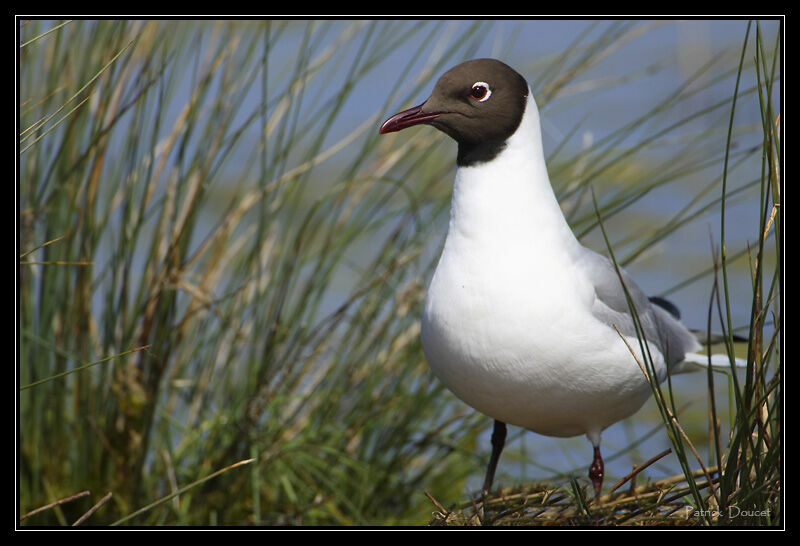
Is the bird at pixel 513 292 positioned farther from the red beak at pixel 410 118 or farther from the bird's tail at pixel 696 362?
the bird's tail at pixel 696 362

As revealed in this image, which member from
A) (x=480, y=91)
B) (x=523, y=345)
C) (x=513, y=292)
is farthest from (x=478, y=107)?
(x=523, y=345)

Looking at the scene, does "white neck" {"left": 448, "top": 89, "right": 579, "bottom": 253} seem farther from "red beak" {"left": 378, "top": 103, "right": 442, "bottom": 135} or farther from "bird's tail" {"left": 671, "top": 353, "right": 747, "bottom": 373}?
"bird's tail" {"left": 671, "top": 353, "right": 747, "bottom": 373}

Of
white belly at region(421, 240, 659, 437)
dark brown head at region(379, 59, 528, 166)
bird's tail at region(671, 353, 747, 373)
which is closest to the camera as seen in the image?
white belly at region(421, 240, 659, 437)

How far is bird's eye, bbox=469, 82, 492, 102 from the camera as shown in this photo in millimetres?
1992

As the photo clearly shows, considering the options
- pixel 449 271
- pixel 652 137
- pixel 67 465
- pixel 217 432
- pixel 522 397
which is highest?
pixel 652 137

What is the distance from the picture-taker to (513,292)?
1891 mm

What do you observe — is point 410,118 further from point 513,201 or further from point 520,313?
point 520,313

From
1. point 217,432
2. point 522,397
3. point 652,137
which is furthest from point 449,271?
point 217,432

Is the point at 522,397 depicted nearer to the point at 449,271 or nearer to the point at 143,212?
the point at 449,271

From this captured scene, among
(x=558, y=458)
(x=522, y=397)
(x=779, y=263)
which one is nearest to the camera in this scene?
(x=779, y=263)

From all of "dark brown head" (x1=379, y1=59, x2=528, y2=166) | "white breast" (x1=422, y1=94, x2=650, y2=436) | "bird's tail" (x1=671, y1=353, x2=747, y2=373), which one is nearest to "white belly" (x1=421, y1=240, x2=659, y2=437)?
"white breast" (x1=422, y1=94, x2=650, y2=436)
